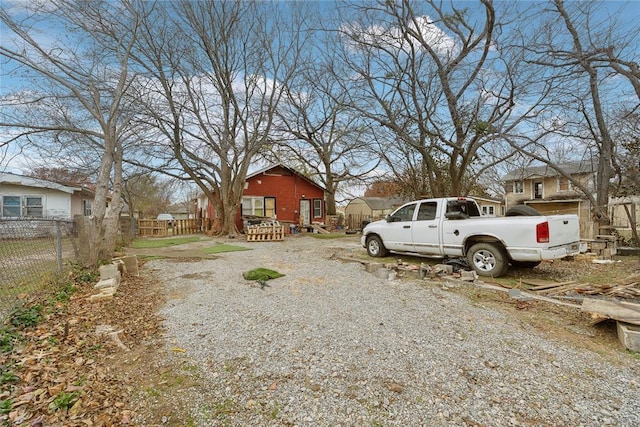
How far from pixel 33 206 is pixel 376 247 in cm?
1909

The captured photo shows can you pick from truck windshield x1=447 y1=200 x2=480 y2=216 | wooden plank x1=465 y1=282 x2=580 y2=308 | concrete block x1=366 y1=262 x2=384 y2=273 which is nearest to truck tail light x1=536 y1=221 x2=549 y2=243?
wooden plank x1=465 y1=282 x2=580 y2=308

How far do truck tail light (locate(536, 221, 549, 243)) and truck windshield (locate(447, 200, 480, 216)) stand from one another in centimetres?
194

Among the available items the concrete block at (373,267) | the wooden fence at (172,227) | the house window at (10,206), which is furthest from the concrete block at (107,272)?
the house window at (10,206)

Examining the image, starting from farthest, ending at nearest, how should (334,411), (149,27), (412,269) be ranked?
(149,27) → (412,269) → (334,411)

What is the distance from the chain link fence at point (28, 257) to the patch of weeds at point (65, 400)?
3.59 m

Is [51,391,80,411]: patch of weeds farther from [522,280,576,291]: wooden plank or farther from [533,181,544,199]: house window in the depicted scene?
[533,181,544,199]: house window

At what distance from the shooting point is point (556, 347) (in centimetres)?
335

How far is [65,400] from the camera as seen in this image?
2436 mm

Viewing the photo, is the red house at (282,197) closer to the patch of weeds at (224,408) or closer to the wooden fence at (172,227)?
the wooden fence at (172,227)

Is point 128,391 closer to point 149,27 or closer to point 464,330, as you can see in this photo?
point 464,330

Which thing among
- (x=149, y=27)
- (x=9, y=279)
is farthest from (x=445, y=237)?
(x=149, y=27)

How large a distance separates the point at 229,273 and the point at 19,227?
4.41 m

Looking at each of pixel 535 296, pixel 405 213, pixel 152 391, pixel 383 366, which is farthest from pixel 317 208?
pixel 152 391

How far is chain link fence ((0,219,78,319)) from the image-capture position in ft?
17.9
